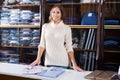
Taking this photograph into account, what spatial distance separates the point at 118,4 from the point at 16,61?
6.64ft

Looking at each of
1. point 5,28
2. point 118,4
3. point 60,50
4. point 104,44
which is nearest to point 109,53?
point 104,44

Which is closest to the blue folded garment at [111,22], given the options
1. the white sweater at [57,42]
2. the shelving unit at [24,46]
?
the white sweater at [57,42]

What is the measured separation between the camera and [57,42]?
257 cm

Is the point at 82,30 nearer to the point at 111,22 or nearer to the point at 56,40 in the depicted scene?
the point at 111,22

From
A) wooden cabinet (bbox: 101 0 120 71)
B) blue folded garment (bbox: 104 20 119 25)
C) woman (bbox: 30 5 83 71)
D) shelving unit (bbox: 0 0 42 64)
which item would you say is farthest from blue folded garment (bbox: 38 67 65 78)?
shelving unit (bbox: 0 0 42 64)

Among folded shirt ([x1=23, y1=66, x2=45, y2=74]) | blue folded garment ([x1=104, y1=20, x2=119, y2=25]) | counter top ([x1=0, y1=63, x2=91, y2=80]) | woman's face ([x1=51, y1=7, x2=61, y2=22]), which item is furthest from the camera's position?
blue folded garment ([x1=104, y1=20, x2=119, y2=25])

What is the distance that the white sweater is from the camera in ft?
8.39

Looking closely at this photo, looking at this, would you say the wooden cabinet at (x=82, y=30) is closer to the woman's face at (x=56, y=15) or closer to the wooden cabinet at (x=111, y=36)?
the wooden cabinet at (x=111, y=36)

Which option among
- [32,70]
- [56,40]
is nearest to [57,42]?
[56,40]

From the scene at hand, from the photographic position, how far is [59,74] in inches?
78.4

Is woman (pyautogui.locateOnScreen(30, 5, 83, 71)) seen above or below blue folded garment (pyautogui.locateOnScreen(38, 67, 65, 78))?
above

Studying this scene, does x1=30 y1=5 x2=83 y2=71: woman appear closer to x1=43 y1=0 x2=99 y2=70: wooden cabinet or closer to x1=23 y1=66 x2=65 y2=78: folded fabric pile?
x1=23 y1=66 x2=65 y2=78: folded fabric pile

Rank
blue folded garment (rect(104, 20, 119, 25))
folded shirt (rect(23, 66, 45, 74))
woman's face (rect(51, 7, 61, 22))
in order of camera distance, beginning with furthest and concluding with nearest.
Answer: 1. blue folded garment (rect(104, 20, 119, 25))
2. woman's face (rect(51, 7, 61, 22))
3. folded shirt (rect(23, 66, 45, 74))

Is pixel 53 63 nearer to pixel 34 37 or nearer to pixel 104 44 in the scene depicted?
pixel 104 44
